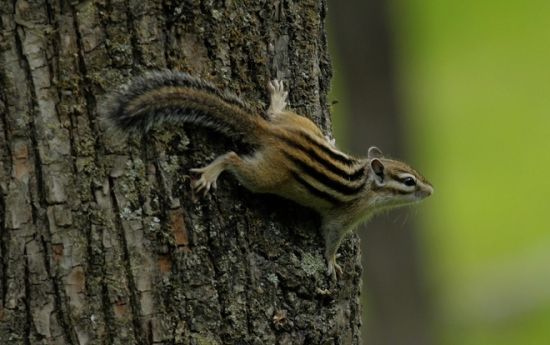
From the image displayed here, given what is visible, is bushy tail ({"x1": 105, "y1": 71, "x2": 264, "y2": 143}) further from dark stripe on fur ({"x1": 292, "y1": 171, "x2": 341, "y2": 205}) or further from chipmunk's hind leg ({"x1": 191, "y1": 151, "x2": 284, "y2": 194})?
dark stripe on fur ({"x1": 292, "y1": 171, "x2": 341, "y2": 205})

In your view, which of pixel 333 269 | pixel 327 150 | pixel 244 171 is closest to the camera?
pixel 244 171

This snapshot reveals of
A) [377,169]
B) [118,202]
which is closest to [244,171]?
[118,202]

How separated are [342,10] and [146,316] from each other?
19.2 ft

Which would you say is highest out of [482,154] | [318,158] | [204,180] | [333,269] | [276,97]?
[482,154]

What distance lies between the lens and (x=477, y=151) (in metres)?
12.9

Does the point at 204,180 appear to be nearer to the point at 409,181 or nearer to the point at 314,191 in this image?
the point at 314,191

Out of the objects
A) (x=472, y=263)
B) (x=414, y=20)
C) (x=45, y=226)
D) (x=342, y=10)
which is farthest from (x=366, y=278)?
(x=45, y=226)

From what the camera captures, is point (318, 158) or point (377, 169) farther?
point (377, 169)

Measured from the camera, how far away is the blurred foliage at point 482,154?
35.3ft

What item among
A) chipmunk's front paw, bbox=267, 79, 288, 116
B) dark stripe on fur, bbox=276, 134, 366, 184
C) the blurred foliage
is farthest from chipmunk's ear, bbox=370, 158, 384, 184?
the blurred foliage

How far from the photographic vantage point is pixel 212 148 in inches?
147

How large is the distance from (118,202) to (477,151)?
9.73 m

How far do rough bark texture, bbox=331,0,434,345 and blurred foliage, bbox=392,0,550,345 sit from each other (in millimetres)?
181

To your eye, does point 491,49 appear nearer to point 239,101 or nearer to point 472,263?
point 472,263
